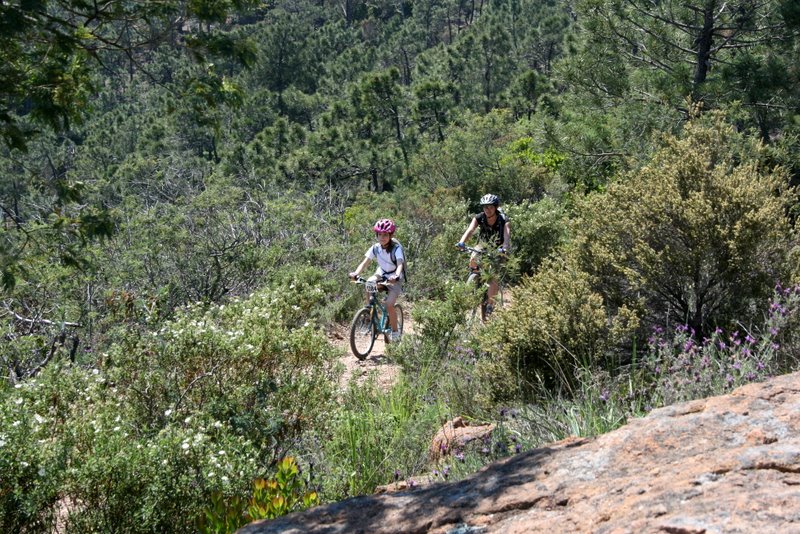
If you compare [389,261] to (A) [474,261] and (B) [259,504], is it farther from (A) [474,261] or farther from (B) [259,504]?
(B) [259,504]

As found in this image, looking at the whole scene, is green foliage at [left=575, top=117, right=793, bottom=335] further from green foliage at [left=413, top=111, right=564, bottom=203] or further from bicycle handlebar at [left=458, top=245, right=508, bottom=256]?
green foliage at [left=413, top=111, right=564, bottom=203]

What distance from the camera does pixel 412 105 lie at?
30.3m

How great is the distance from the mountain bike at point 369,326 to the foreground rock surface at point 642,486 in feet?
18.3

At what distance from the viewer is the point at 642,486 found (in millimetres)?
2625

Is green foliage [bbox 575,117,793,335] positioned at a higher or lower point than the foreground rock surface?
higher

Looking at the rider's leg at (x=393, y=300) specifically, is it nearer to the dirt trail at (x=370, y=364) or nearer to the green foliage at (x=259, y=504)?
the dirt trail at (x=370, y=364)

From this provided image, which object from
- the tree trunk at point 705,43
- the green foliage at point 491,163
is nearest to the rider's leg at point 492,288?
the tree trunk at point 705,43

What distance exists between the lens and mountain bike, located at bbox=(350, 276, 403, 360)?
8852mm

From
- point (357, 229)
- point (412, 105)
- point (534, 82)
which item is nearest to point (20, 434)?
point (357, 229)

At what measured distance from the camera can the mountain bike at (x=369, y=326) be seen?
885 cm

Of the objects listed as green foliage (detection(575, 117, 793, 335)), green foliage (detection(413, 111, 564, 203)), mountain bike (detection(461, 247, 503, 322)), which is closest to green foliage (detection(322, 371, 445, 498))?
green foliage (detection(575, 117, 793, 335))

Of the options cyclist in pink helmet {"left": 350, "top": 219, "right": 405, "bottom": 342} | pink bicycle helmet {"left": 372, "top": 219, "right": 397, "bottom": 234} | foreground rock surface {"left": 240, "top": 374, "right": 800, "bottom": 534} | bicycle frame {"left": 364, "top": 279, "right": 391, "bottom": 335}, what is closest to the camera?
foreground rock surface {"left": 240, "top": 374, "right": 800, "bottom": 534}

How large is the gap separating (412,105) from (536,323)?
83.8 feet

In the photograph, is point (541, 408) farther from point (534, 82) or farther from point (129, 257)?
point (534, 82)
